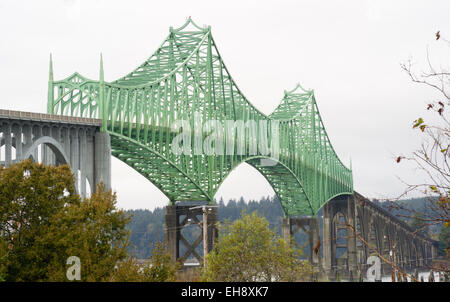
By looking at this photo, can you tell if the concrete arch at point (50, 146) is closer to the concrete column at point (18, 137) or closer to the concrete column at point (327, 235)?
the concrete column at point (18, 137)

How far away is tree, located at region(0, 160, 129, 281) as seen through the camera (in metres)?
25.6

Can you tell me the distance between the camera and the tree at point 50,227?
25641 mm

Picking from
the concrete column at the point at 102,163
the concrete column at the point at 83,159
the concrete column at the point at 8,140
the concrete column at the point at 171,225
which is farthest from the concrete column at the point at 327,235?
the concrete column at the point at 8,140

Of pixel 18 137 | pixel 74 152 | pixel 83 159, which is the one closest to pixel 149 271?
pixel 18 137

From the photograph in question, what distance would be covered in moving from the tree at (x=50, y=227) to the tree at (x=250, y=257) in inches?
523

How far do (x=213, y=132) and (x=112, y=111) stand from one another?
56.6 ft

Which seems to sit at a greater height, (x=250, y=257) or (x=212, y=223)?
(x=212, y=223)

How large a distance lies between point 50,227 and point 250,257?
1923cm

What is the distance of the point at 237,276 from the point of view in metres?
41.3

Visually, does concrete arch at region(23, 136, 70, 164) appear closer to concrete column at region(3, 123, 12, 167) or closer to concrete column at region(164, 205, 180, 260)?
concrete column at region(3, 123, 12, 167)

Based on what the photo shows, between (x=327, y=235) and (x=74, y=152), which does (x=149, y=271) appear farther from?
(x=327, y=235)

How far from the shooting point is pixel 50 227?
86.3 feet

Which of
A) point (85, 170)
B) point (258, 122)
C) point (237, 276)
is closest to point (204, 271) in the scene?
point (237, 276)

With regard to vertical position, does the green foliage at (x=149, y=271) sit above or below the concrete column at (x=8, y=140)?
below
